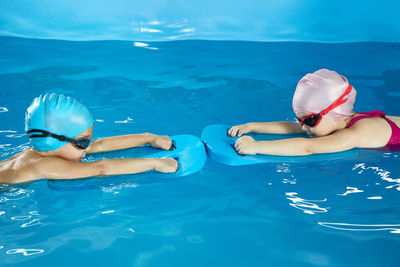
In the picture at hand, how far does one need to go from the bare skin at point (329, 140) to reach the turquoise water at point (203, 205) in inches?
5.2

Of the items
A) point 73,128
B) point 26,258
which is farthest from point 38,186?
point 26,258

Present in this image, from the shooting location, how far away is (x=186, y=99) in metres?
4.58

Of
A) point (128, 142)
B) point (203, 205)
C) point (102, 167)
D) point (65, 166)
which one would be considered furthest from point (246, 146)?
point (65, 166)

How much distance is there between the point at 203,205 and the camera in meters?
2.55

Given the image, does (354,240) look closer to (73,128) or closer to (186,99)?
(73,128)

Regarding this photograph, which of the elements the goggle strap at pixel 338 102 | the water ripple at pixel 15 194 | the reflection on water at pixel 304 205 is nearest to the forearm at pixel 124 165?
the water ripple at pixel 15 194

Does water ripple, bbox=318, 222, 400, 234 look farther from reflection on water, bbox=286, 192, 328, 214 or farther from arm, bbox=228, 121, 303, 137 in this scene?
arm, bbox=228, 121, 303, 137

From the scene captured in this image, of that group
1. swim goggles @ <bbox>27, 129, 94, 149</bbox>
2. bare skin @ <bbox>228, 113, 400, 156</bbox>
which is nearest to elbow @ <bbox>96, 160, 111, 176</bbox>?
swim goggles @ <bbox>27, 129, 94, 149</bbox>

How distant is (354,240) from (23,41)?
20.8 ft

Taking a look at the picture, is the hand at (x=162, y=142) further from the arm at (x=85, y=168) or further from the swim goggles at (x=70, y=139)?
the swim goggles at (x=70, y=139)

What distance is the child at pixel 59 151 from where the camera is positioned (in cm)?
258

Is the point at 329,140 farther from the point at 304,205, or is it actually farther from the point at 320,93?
the point at 304,205

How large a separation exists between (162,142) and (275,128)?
1.05 m

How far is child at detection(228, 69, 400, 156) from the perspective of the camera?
124 inches
